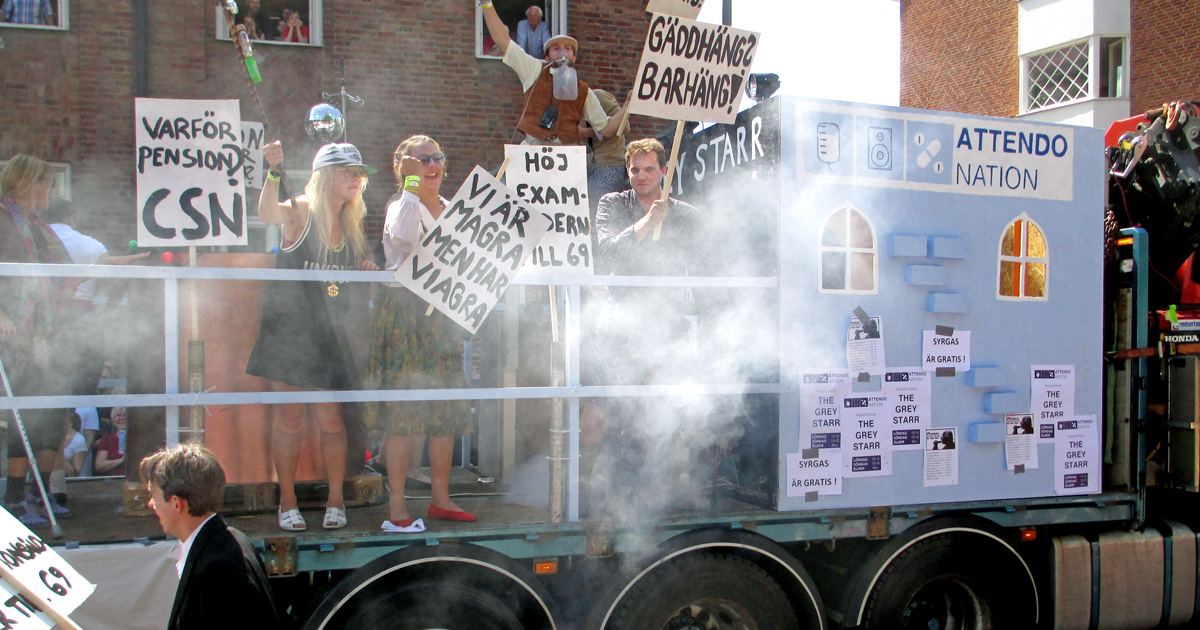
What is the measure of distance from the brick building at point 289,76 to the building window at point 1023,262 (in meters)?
7.40

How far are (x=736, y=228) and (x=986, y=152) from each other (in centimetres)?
133

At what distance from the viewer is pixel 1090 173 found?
4645 millimetres

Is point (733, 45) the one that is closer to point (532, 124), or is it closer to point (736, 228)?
point (736, 228)

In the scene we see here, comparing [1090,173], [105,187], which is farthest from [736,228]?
[105,187]

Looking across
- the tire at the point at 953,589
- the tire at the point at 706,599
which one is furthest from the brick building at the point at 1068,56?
the tire at the point at 706,599

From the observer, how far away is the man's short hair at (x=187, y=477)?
8.78 ft

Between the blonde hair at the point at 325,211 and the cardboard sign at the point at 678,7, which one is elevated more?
the cardboard sign at the point at 678,7

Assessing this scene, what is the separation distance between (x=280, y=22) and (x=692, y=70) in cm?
804

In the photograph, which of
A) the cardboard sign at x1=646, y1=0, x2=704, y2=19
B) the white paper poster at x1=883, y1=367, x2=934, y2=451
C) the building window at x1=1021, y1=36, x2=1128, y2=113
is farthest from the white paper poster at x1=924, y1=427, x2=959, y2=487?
the building window at x1=1021, y1=36, x2=1128, y2=113

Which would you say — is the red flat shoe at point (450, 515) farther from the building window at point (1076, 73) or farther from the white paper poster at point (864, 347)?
the building window at point (1076, 73)

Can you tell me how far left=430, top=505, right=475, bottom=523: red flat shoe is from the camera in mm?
3656

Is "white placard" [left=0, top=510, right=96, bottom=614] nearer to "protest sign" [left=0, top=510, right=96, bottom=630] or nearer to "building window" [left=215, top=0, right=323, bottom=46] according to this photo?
"protest sign" [left=0, top=510, right=96, bottom=630]

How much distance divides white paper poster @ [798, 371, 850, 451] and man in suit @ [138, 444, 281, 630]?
2370 mm

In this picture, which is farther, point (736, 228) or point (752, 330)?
point (736, 228)
